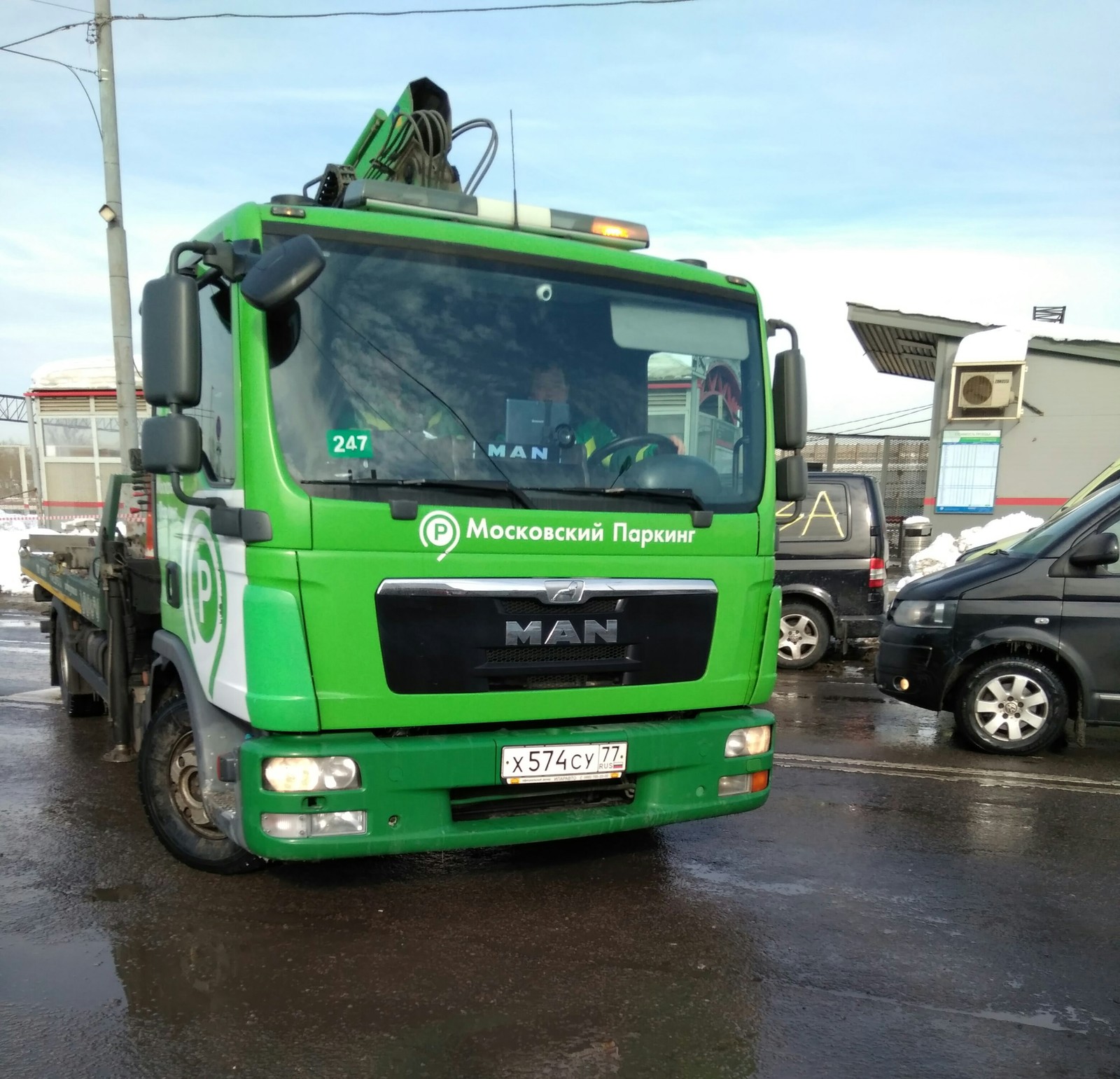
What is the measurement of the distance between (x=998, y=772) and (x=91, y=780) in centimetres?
529

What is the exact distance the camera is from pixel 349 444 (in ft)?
11.7

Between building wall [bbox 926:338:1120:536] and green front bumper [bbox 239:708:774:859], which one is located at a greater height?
building wall [bbox 926:338:1120:536]

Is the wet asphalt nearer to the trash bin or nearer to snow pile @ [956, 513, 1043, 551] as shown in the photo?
the trash bin

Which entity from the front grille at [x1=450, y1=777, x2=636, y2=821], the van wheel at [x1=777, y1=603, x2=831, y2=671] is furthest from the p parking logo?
the van wheel at [x1=777, y1=603, x2=831, y2=671]

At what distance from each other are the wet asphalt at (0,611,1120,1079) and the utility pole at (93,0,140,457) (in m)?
7.17

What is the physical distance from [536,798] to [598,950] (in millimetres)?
576

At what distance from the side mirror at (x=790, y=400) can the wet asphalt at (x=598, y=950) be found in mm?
1873

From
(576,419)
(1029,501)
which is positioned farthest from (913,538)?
(576,419)

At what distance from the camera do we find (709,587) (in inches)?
160

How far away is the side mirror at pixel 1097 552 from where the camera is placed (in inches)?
250

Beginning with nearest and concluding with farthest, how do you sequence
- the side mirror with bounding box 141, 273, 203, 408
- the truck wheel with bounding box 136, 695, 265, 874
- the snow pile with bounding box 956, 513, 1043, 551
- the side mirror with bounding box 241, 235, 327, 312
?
the side mirror with bounding box 241, 235, 327, 312 → the side mirror with bounding box 141, 273, 203, 408 → the truck wheel with bounding box 136, 695, 265, 874 → the snow pile with bounding box 956, 513, 1043, 551

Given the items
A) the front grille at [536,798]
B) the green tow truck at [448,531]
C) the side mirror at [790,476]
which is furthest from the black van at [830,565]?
the front grille at [536,798]

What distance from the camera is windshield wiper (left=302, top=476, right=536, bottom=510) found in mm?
3525

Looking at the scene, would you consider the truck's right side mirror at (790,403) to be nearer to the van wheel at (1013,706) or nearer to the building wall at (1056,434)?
the van wheel at (1013,706)
